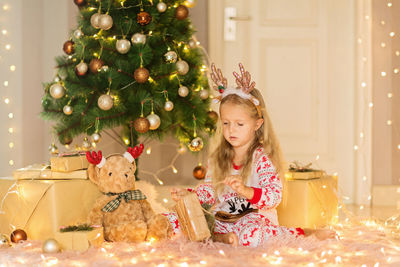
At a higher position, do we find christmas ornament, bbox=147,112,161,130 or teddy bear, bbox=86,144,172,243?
christmas ornament, bbox=147,112,161,130

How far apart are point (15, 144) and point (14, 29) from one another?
1.96 ft

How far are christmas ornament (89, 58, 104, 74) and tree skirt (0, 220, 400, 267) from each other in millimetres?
811

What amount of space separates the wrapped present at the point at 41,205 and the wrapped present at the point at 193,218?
453mm

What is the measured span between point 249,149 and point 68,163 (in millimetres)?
716

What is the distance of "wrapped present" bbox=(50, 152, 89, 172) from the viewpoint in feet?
6.64

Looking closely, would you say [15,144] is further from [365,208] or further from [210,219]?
[365,208]

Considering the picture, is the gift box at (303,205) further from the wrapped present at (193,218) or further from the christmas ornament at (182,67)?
the christmas ornament at (182,67)

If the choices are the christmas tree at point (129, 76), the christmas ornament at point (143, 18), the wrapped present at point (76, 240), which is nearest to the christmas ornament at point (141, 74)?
the christmas tree at point (129, 76)

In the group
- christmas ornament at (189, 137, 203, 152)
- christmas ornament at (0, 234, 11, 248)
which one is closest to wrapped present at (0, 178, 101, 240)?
christmas ornament at (0, 234, 11, 248)

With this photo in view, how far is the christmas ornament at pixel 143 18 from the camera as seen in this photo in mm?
2322

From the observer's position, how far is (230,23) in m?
3.20

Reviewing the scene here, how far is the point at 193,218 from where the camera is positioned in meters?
1.79

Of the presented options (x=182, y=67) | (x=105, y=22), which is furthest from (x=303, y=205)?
(x=105, y=22)

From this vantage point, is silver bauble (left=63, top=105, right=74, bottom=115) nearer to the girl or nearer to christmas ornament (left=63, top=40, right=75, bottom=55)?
christmas ornament (left=63, top=40, right=75, bottom=55)
